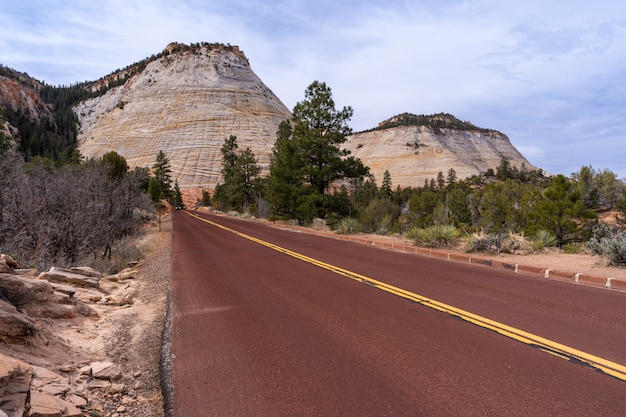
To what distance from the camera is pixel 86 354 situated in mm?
4316

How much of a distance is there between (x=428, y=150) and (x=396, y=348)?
400 feet

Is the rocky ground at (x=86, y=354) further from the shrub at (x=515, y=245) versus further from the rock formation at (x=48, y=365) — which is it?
the shrub at (x=515, y=245)

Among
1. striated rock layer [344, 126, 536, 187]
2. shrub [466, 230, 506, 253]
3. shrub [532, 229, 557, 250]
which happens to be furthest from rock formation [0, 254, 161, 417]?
striated rock layer [344, 126, 536, 187]

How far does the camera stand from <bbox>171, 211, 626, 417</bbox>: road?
3025mm

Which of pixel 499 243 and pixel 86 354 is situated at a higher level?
pixel 499 243

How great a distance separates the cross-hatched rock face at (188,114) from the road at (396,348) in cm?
7924

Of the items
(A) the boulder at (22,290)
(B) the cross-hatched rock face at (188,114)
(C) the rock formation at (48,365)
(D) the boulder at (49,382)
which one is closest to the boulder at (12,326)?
(C) the rock formation at (48,365)

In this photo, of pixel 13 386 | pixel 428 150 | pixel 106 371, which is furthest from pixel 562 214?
pixel 428 150

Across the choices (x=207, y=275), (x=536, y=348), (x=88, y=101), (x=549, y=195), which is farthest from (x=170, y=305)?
(x=88, y=101)

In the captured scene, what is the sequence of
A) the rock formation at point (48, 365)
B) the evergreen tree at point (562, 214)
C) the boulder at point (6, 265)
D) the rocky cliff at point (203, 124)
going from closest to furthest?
the rock formation at point (48, 365) < the boulder at point (6, 265) < the evergreen tree at point (562, 214) < the rocky cliff at point (203, 124)

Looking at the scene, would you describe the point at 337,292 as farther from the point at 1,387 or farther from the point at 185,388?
the point at 1,387

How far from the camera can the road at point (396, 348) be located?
3025mm

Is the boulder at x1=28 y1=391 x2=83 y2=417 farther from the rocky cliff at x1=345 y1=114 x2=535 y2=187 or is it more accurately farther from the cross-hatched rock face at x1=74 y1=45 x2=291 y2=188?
the rocky cliff at x1=345 y1=114 x2=535 y2=187

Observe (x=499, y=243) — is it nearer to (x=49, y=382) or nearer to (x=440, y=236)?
(x=440, y=236)
